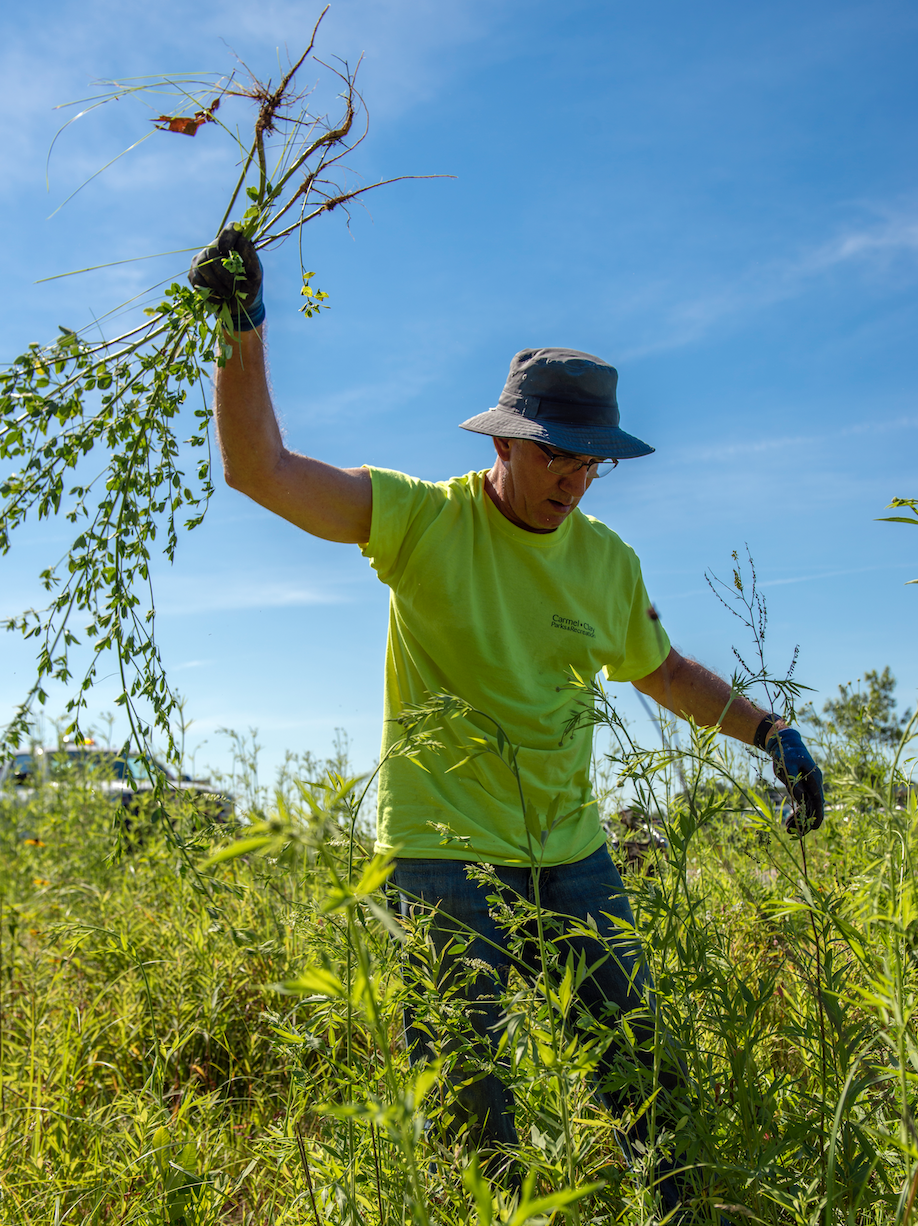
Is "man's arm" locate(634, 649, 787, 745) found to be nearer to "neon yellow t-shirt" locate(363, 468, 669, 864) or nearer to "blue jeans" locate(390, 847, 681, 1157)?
"neon yellow t-shirt" locate(363, 468, 669, 864)

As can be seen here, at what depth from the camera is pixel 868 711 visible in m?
2.62

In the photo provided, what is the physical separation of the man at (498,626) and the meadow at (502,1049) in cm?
17

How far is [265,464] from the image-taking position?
2.14 metres

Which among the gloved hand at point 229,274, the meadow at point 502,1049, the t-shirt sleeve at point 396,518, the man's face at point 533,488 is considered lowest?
the meadow at point 502,1049

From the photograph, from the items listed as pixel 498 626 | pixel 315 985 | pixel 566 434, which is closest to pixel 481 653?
pixel 498 626

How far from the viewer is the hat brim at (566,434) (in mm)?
2494

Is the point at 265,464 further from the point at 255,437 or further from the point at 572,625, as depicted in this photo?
the point at 572,625

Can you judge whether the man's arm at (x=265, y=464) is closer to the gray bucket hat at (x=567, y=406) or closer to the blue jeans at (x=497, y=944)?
the gray bucket hat at (x=567, y=406)

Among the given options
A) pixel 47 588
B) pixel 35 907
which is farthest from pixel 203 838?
pixel 35 907

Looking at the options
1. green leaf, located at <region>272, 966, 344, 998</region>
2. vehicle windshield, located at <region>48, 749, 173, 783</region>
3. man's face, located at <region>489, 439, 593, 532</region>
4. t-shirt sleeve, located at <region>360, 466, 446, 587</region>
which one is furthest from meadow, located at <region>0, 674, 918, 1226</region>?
vehicle windshield, located at <region>48, 749, 173, 783</region>

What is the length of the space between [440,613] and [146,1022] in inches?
70.6

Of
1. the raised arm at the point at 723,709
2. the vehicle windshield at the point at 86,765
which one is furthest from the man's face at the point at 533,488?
the vehicle windshield at the point at 86,765

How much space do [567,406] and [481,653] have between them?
0.84 meters

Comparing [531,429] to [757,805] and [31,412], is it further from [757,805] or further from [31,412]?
[757,805]
